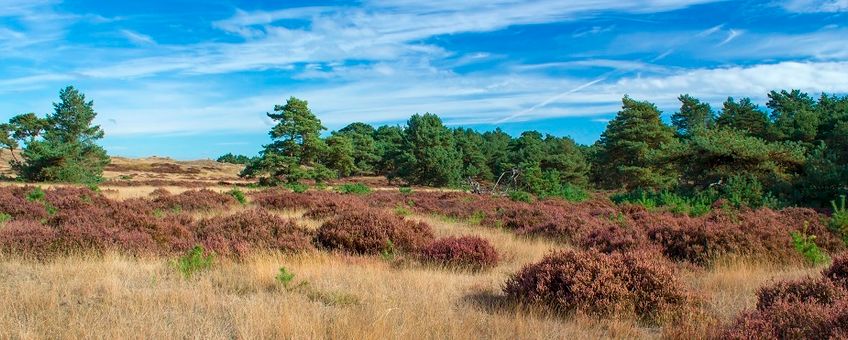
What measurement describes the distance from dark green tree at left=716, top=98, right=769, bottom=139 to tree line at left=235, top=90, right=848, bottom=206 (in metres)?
0.11

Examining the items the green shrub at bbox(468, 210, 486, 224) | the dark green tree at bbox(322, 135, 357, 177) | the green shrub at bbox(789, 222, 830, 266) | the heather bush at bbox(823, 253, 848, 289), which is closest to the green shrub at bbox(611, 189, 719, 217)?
the green shrub at bbox(468, 210, 486, 224)

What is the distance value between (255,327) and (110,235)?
5654mm

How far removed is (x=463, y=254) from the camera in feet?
26.3

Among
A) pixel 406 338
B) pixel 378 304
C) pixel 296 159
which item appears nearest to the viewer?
pixel 406 338

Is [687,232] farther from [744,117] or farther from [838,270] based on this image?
[744,117]

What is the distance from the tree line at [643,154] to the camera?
755 inches

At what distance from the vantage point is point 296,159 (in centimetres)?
4391

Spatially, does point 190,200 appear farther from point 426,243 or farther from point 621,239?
point 621,239

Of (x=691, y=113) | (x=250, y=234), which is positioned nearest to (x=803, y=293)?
(x=250, y=234)

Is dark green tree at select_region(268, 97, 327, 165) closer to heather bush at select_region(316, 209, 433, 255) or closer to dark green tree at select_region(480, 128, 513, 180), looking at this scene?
dark green tree at select_region(480, 128, 513, 180)

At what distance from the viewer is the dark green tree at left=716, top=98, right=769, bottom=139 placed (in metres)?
43.0

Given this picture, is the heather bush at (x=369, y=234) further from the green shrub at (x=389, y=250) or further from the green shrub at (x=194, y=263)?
the green shrub at (x=194, y=263)

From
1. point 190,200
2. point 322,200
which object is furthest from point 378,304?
point 190,200

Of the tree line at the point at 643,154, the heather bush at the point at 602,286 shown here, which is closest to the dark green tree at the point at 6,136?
the tree line at the point at 643,154
